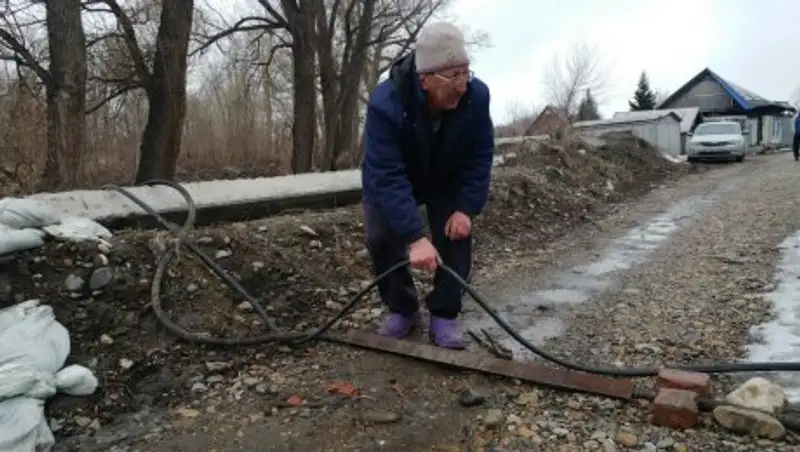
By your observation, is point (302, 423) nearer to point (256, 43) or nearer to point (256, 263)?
point (256, 263)

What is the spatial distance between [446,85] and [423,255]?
0.71 meters

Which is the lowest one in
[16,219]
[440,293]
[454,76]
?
[440,293]

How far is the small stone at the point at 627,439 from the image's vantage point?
2395 mm

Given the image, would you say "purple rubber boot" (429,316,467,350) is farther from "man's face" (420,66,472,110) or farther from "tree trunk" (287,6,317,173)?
"tree trunk" (287,6,317,173)

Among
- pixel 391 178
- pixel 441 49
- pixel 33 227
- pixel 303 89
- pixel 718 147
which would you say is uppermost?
pixel 303 89

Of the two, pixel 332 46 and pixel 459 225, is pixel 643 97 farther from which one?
pixel 459 225

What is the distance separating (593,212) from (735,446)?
632cm

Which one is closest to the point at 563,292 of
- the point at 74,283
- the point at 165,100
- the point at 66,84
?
the point at 74,283

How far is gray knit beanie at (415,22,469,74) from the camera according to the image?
2695 millimetres

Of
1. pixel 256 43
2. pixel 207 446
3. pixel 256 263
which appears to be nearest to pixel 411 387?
pixel 207 446

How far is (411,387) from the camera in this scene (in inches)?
→ 114

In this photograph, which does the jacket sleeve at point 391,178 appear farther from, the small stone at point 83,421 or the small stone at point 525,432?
the small stone at point 83,421

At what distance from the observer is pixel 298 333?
3.37 metres

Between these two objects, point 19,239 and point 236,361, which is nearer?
point 236,361
